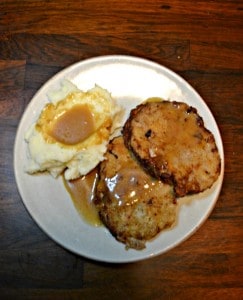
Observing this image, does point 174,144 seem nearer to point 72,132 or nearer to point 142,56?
point 72,132

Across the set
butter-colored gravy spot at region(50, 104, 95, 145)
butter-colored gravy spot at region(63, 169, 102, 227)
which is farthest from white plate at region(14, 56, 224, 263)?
butter-colored gravy spot at region(50, 104, 95, 145)

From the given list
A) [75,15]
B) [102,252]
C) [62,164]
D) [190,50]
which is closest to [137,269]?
[102,252]

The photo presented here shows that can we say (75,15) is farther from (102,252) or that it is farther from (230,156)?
(102,252)

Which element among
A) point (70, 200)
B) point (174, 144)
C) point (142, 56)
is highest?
point (142, 56)

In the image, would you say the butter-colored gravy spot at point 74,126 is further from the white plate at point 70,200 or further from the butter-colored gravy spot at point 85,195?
the butter-colored gravy spot at point 85,195

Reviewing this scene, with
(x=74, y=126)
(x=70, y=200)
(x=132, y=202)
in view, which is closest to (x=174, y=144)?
(x=132, y=202)
